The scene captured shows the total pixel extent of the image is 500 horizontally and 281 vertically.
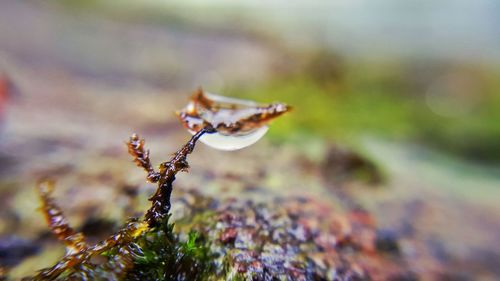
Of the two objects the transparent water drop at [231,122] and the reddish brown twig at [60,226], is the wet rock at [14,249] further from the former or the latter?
the transparent water drop at [231,122]

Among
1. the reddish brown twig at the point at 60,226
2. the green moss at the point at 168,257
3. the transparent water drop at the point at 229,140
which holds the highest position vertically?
the transparent water drop at the point at 229,140

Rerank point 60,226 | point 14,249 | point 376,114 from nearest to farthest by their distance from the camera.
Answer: point 60,226
point 14,249
point 376,114

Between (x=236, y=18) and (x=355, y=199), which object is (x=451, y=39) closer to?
(x=236, y=18)

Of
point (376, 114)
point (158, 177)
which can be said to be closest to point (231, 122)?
point (158, 177)

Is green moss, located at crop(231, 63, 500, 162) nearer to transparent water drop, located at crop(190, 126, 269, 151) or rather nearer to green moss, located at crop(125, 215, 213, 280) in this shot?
transparent water drop, located at crop(190, 126, 269, 151)

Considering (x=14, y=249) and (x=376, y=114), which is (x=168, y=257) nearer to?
(x=14, y=249)

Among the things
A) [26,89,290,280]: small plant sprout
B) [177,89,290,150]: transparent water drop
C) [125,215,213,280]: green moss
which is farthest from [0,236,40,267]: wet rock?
[177,89,290,150]: transparent water drop

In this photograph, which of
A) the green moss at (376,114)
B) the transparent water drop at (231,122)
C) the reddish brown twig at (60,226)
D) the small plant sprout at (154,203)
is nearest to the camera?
the small plant sprout at (154,203)

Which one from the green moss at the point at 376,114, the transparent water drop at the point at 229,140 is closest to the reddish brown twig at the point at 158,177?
the transparent water drop at the point at 229,140
